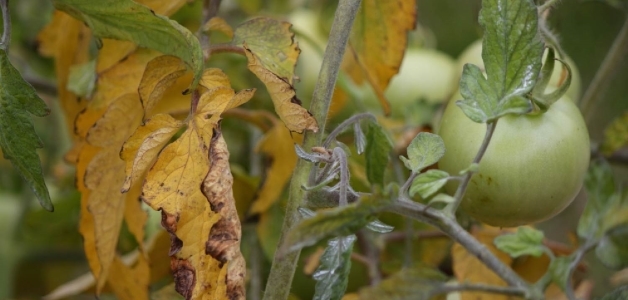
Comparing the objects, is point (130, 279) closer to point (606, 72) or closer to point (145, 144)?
point (145, 144)

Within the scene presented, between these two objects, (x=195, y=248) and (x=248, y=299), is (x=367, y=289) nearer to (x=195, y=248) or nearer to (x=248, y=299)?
(x=195, y=248)

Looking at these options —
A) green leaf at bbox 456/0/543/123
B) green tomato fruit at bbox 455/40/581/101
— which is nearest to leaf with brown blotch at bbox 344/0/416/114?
green tomato fruit at bbox 455/40/581/101

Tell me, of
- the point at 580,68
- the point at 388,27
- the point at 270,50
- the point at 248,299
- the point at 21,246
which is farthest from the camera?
the point at 580,68

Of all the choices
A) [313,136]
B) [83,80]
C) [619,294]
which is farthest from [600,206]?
[83,80]

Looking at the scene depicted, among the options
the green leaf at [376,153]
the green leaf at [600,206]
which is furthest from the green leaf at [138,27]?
the green leaf at [600,206]

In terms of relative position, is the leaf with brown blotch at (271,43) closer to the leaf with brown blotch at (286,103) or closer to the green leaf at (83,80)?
the leaf with brown blotch at (286,103)

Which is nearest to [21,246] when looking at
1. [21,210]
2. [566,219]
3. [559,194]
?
[21,210]

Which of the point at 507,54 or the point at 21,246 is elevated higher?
the point at 507,54
